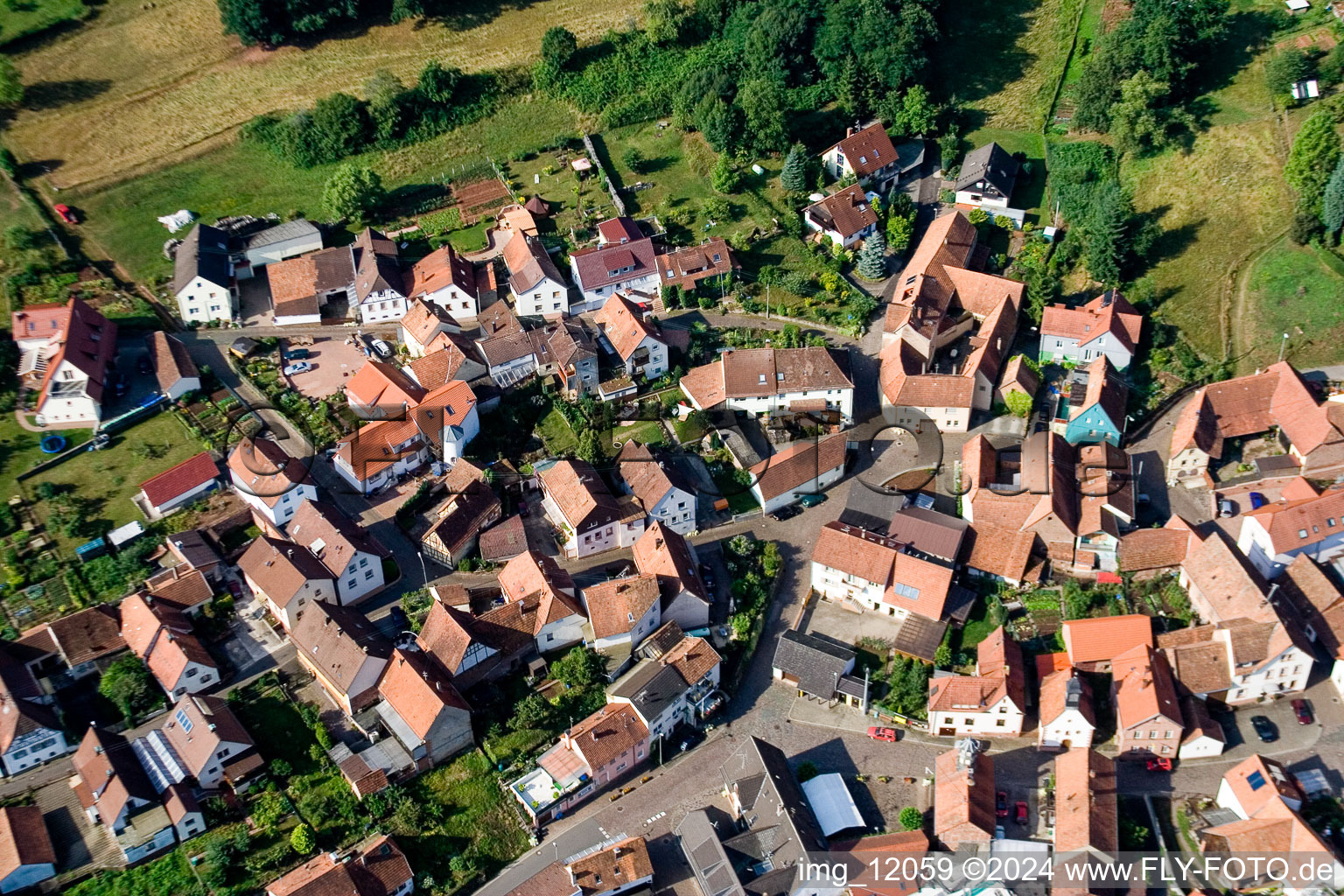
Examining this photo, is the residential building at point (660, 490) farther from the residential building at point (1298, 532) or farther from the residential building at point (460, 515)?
the residential building at point (1298, 532)

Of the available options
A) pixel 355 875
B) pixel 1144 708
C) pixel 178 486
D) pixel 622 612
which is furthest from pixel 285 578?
pixel 1144 708

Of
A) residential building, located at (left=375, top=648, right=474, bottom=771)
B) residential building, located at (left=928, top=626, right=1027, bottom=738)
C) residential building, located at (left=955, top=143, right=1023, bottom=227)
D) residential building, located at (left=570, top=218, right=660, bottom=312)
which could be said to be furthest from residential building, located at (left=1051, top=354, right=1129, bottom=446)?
residential building, located at (left=375, top=648, right=474, bottom=771)

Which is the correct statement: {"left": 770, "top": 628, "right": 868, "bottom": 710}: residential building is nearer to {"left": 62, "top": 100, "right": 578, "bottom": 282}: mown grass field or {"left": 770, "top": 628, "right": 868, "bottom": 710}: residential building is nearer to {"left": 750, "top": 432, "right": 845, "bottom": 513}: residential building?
{"left": 750, "top": 432, "right": 845, "bottom": 513}: residential building

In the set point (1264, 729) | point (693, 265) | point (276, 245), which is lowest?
point (1264, 729)

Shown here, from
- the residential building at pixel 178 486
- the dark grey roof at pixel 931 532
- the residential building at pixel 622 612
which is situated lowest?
the residential building at pixel 622 612

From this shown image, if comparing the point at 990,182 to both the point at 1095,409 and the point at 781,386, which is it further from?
the point at 781,386

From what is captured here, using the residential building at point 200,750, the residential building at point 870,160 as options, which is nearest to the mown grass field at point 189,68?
the residential building at point 870,160

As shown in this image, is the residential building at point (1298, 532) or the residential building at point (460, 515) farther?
the residential building at point (460, 515)
